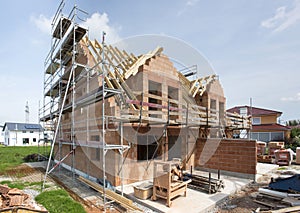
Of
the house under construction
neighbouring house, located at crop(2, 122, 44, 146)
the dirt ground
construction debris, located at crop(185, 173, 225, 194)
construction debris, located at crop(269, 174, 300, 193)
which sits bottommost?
neighbouring house, located at crop(2, 122, 44, 146)

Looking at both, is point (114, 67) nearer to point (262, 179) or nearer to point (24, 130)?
point (262, 179)

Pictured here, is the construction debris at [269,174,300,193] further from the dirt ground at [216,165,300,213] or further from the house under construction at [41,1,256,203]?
the house under construction at [41,1,256,203]

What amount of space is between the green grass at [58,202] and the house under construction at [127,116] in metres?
1.47

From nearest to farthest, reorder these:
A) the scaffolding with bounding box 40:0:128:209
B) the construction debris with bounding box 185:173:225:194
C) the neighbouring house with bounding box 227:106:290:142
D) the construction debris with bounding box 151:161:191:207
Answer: the construction debris with bounding box 151:161:191:207 → the construction debris with bounding box 185:173:225:194 → the scaffolding with bounding box 40:0:128:209 → the neighbouring house with bounding box 227:106:290:142

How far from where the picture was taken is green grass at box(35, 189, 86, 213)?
577 cm

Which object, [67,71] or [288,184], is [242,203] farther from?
[67,71]

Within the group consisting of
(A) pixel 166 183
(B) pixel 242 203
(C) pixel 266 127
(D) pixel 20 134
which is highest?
(C) pixel 266 127

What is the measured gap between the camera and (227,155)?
32.6ft

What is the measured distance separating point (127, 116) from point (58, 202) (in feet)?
12.1

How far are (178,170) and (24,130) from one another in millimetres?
52685

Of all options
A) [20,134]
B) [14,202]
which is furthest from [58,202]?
[20,134]

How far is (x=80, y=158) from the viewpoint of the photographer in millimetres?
10766

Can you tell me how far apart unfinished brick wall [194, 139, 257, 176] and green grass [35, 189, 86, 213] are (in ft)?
24.2

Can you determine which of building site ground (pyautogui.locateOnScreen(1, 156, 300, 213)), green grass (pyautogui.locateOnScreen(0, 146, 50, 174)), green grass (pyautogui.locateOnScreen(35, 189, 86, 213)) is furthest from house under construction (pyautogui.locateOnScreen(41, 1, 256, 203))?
green grass (pyautogui.locateOnScreen(0, 146, 50, 174))
